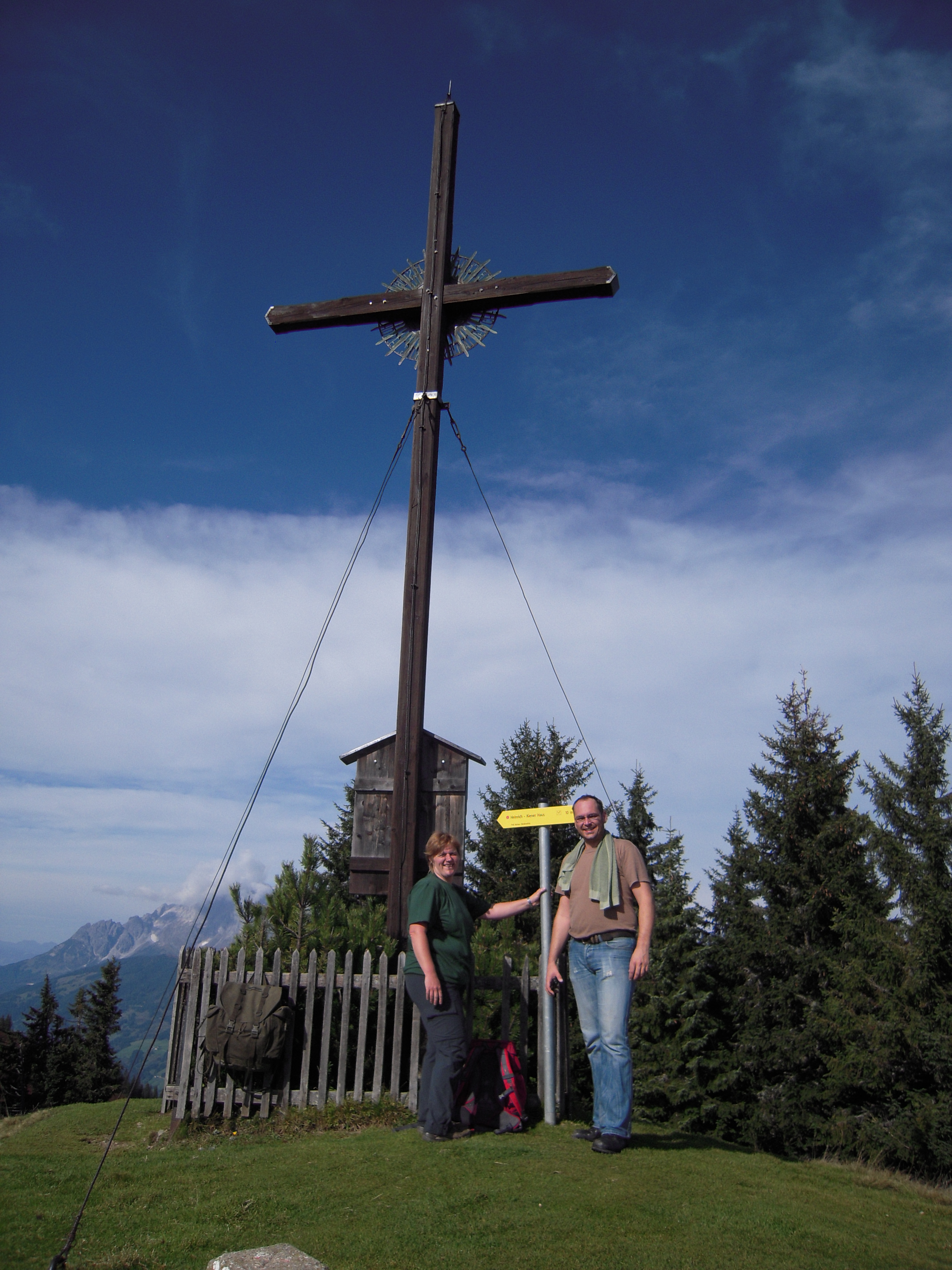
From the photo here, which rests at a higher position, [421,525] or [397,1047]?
[421,525]

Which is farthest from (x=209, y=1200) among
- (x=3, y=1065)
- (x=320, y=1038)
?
(x=3, y=1065)

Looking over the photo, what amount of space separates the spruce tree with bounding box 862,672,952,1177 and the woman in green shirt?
22.4 m

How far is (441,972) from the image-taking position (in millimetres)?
5762

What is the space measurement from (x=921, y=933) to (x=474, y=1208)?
81.7 ft

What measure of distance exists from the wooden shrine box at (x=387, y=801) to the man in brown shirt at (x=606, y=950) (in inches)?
75.6

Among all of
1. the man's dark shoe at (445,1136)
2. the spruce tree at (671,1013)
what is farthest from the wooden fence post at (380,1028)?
the spruce tree at (671,1013)

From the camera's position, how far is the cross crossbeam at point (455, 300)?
809 cm

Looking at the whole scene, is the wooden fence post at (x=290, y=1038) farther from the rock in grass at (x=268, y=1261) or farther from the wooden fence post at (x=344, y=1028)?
the rock in grass at (x=268, y=1261)

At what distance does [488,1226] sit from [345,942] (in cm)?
414

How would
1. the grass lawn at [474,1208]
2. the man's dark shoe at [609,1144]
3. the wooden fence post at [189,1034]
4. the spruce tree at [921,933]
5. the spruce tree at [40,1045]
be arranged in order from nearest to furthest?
1. the grass lawn at [474,1208]
2. the man's dark shoe at [609,1144]
3. the wooden fence post at [189,1034]
4. the spruce tree at [921,933]
5. the spruce tree at [40,1045]

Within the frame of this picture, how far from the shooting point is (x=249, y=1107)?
6.71 metres

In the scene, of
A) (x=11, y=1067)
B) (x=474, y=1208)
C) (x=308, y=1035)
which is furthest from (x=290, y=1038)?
(x=11, y=1067)

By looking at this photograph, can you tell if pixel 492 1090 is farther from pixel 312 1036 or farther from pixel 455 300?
pixel 455 300

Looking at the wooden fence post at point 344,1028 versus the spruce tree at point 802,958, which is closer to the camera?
the wooden fence post at point 344,1028
